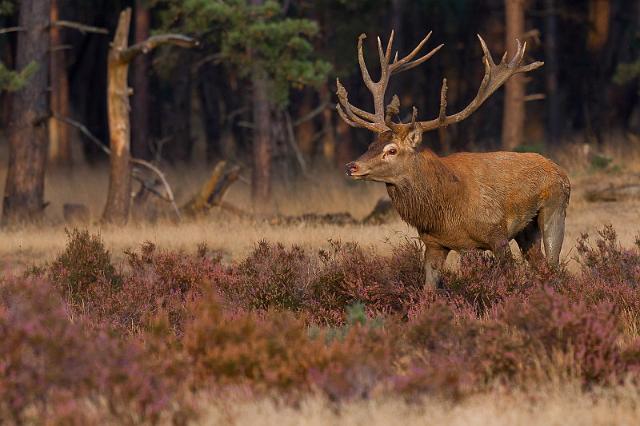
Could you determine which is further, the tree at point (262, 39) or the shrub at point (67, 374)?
the tree at point (262, 39)

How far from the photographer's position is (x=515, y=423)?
5.48 meters

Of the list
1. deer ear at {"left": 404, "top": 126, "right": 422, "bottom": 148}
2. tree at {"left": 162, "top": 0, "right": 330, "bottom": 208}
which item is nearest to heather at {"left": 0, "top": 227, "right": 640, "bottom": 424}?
deer ear at {"left": 404, "top": 126, "right": 422, "bottom": 148}

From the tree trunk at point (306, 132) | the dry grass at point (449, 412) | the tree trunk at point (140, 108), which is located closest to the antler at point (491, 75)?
the dry grass at point (449, 412)

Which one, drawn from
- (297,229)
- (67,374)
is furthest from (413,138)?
(297,229)

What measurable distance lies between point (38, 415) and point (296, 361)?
4.56ft

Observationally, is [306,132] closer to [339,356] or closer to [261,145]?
[261,145]

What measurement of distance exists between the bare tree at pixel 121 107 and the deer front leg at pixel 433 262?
23.1 feet

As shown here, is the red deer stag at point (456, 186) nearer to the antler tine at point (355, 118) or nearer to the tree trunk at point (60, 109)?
the antler tine at point (355, 118)

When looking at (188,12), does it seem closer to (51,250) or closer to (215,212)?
(215,212)

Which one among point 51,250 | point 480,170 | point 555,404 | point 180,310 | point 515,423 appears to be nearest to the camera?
point 515,423

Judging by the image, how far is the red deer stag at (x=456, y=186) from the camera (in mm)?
9492

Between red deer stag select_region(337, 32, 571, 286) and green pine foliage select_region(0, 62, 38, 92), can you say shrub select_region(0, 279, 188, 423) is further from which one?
green pine foliage select_region(0, 62, 38, 92)

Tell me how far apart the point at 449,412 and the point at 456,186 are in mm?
4238

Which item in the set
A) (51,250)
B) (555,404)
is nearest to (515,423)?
(555,404)
